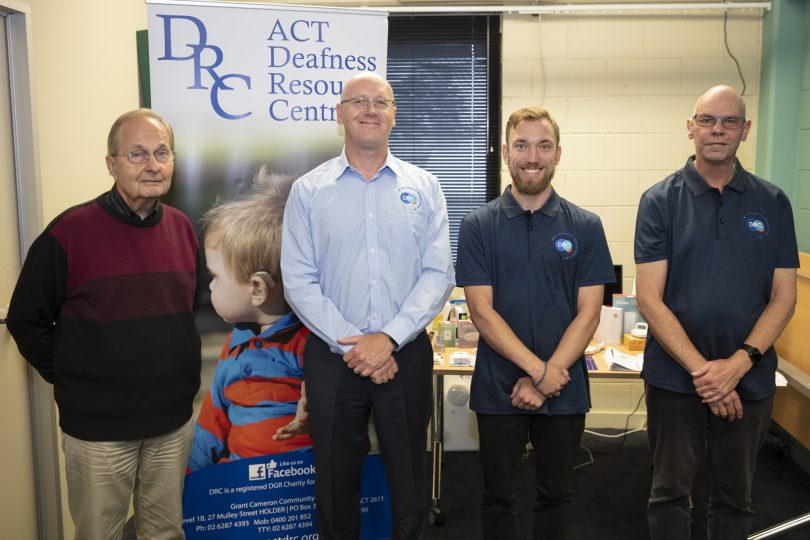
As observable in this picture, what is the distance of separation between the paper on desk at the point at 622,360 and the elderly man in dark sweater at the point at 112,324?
1.79 meters

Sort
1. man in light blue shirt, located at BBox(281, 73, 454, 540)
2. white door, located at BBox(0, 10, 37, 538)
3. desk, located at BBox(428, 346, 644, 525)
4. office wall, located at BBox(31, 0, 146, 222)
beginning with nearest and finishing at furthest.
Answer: man in light blue shirt, located at BBox(281, 73, 454, 540)
white door, located at BBox(0, 10, 37, 538)
office wall, located at BBox(31, 0, 146, 222)
desk, located at BBox(428, 346, 644, 525)

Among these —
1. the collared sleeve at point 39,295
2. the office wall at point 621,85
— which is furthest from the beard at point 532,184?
the office wall at point 621,85

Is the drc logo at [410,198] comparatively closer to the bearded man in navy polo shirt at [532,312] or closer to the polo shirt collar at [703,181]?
the bearded man in navy polo shirt at [532,312]

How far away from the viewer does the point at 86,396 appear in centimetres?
206

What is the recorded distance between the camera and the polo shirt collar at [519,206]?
229 cm

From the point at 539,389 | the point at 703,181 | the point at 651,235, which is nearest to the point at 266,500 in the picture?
the point at 539,389

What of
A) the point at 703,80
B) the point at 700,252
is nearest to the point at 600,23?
the point at 703,80

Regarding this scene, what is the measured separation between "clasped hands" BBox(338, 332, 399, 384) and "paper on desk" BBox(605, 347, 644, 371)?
48.8 inches

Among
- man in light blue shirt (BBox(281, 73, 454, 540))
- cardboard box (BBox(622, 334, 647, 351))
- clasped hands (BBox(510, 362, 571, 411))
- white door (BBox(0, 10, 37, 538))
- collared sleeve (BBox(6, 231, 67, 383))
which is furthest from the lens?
cardboard box (BBox(622, 334, 647, 351))

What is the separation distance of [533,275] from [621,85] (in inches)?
91.1

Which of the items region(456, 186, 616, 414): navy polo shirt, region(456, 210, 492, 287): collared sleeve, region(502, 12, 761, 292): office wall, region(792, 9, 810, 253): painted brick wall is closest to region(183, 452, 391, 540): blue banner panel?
region(456, 186, 616, 414): navy polo shirt

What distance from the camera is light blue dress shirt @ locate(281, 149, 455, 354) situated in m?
2.28

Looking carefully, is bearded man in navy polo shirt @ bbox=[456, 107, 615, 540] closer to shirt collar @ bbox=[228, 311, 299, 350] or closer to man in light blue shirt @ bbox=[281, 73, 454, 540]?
man in light blue shirt @ bbox=[281, 73, 454, 540]

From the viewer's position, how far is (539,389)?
7.23 feet
